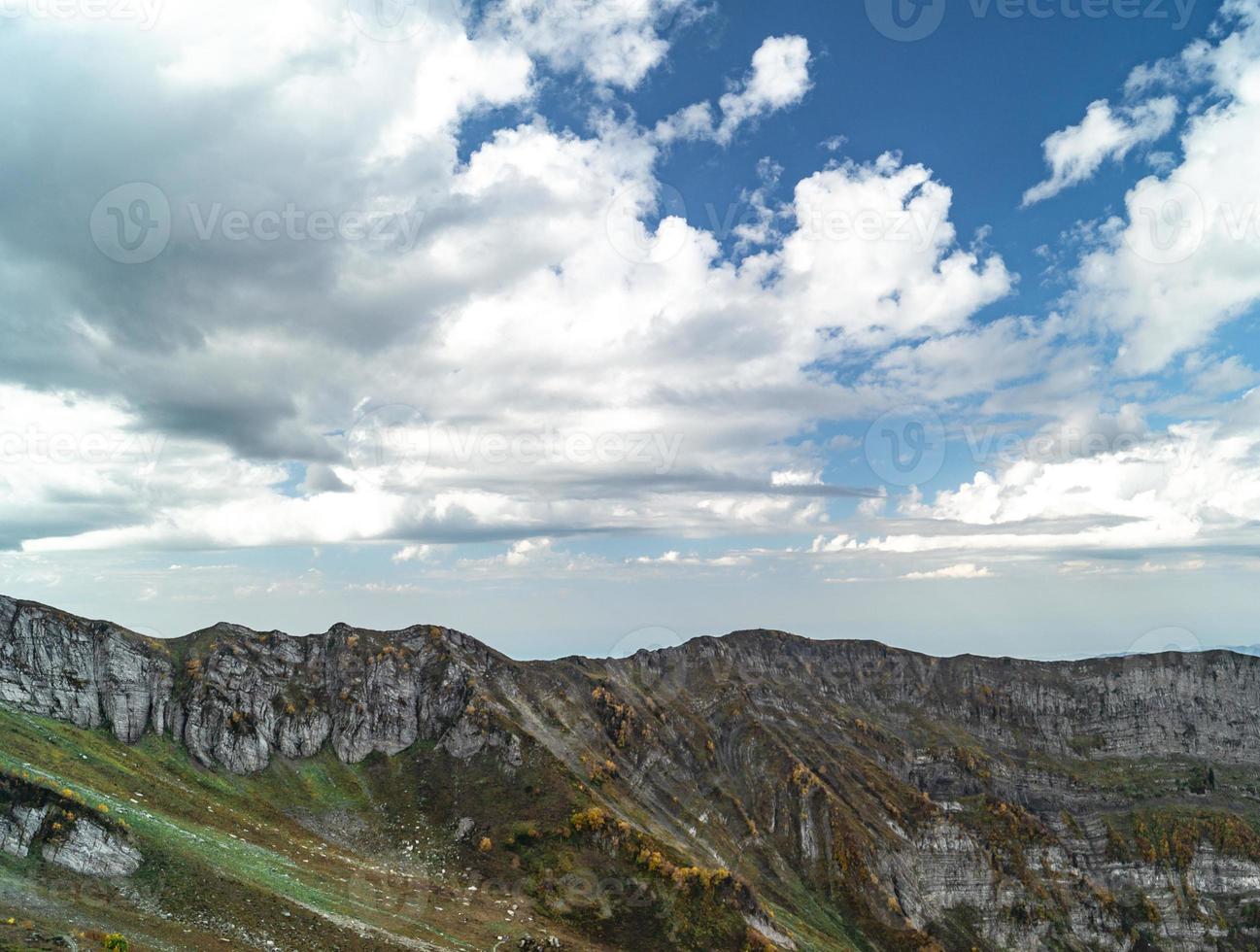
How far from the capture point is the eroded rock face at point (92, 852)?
96.7 m

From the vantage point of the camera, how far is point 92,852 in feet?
323

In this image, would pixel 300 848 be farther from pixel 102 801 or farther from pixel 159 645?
pixel 159 645

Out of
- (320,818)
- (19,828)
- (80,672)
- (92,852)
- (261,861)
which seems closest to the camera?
(19,828)

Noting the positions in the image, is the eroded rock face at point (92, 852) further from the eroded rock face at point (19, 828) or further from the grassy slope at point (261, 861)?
the eroded rock face at point (19, 828)

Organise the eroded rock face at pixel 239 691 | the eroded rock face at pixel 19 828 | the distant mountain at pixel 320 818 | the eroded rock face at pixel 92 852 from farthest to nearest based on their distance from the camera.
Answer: the eroded rock face at pixel 239 691
the distant mountain at pixel 320 818
the eroded rock face at pixel 92 852
the eroded rock face at pixel 19 828

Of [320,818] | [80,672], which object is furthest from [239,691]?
[320,818]

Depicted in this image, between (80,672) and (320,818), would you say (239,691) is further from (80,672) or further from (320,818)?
(320,818)

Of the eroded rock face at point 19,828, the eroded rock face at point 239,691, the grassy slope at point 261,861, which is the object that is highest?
the eroded rock face at point 239,691

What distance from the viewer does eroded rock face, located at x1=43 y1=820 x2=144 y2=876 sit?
96688mm

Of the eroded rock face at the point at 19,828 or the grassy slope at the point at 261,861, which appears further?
the eroded rock face at the point at 19,828

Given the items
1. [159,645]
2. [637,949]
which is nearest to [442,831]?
[637,949]

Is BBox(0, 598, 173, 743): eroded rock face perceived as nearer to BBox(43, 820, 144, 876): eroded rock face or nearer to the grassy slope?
the grassy slope

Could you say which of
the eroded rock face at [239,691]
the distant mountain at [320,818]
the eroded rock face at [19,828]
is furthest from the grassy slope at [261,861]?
the eroded rock face at [239,691]

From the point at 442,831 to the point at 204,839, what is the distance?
50.3m
